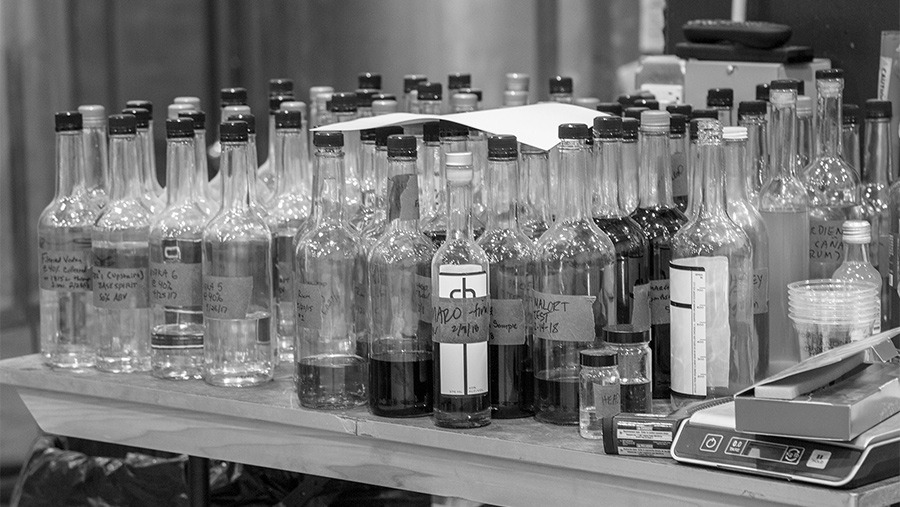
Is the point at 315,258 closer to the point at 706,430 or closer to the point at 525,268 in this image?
the point at 525,268

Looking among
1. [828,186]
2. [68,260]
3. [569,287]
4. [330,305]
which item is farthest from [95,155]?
[828,186]

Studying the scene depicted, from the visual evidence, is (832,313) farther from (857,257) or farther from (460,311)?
(460,311)

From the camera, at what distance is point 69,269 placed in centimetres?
185

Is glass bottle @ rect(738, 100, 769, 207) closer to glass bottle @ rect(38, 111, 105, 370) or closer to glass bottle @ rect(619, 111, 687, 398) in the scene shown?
glass bottle @ rect(619, 111, 687, 398)

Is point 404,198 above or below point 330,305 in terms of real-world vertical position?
above

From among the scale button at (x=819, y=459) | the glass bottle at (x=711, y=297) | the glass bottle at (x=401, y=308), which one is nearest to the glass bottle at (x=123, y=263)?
the glass bottle at (x=401, y=308)

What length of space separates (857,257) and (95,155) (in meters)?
1.10

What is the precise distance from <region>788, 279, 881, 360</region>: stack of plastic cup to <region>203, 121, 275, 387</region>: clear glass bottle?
2.27ft

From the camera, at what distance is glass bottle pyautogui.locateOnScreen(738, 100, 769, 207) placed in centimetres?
170

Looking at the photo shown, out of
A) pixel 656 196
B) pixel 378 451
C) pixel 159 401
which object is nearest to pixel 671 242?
Result: pixel 656 196

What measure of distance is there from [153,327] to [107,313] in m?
0.08

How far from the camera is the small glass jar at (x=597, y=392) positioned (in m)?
1.43

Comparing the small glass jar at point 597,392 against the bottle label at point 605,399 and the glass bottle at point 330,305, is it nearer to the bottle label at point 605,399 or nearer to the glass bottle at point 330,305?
the bottle label at point 605,399

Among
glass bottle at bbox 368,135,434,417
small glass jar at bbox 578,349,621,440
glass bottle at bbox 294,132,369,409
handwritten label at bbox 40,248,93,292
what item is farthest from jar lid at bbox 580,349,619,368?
handwritten label at bbox 40,248,93,292
